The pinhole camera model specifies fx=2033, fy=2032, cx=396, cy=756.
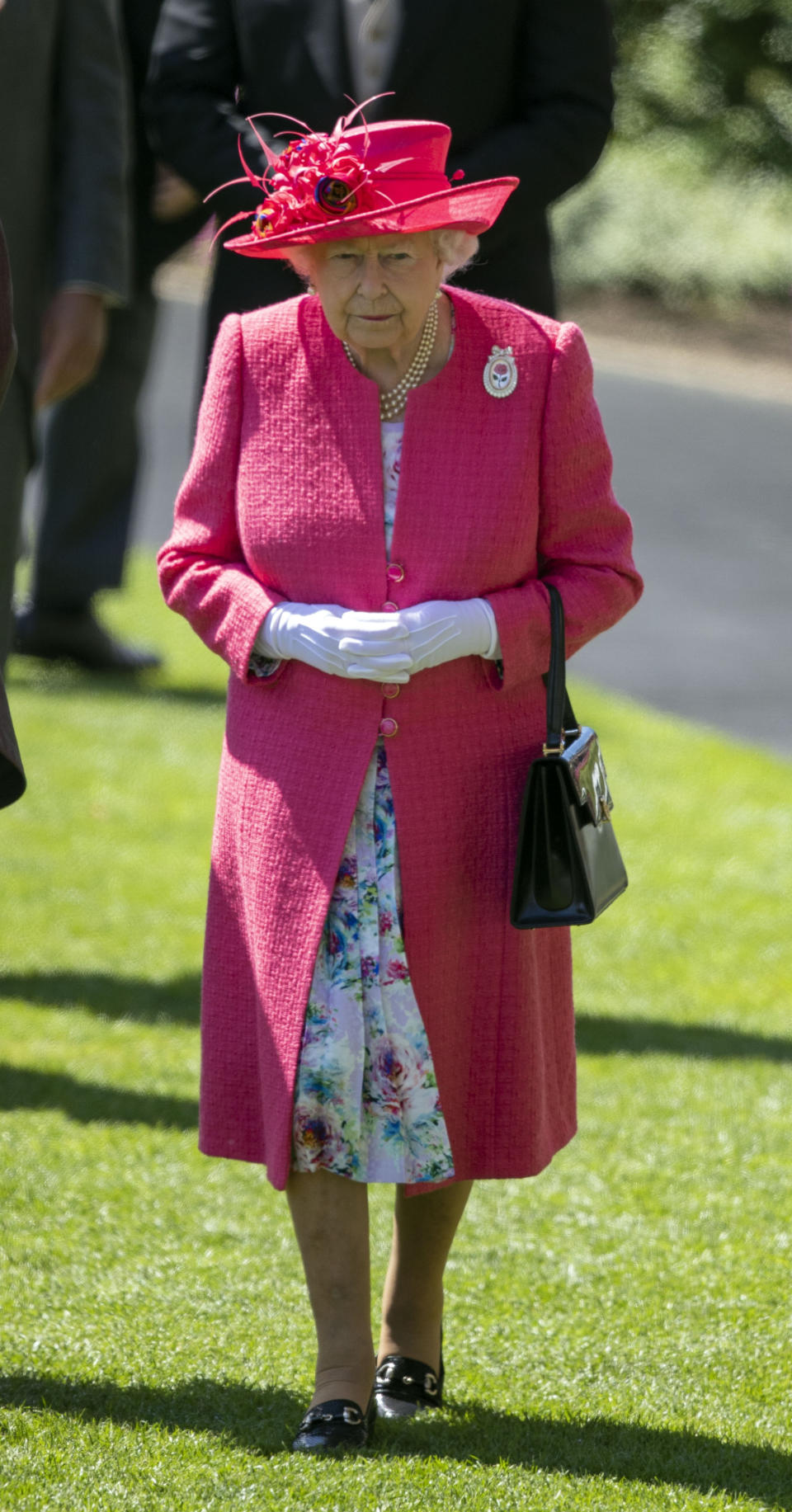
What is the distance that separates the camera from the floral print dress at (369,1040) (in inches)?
110

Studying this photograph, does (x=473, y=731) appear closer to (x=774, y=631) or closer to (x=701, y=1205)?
(x=701, y=1205)

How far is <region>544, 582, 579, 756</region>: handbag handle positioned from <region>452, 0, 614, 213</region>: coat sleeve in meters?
1.42

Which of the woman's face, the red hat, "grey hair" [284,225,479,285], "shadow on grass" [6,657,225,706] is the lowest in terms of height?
"shadow on grass" [6,657,225,706]

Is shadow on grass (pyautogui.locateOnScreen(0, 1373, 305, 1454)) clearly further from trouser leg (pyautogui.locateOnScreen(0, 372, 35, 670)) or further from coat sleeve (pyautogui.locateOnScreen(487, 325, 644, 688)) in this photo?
trouser leg (pyautogui.locateOnScreen(0, 372, 35, 670))

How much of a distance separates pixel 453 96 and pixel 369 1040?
80.5 inches

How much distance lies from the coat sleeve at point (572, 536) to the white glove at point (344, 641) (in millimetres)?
171

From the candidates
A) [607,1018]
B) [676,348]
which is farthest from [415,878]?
[676,348]

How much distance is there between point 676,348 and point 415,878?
17028 millimetres

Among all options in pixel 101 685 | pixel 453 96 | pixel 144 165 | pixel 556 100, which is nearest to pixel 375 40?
pixel 453 96

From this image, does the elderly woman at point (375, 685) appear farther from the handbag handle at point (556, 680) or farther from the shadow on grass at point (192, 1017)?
the shadow on grass at point (192, 1017)

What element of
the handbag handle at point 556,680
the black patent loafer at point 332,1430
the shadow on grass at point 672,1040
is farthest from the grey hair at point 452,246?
the shadow on grass at point 672,1040

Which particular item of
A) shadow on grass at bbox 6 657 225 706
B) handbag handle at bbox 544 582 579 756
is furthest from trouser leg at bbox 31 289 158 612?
handbag handle at bbox 544 582 579 756

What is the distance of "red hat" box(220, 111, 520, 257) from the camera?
105 inches

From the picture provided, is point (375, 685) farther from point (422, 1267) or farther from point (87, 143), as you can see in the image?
point (87, 143)
